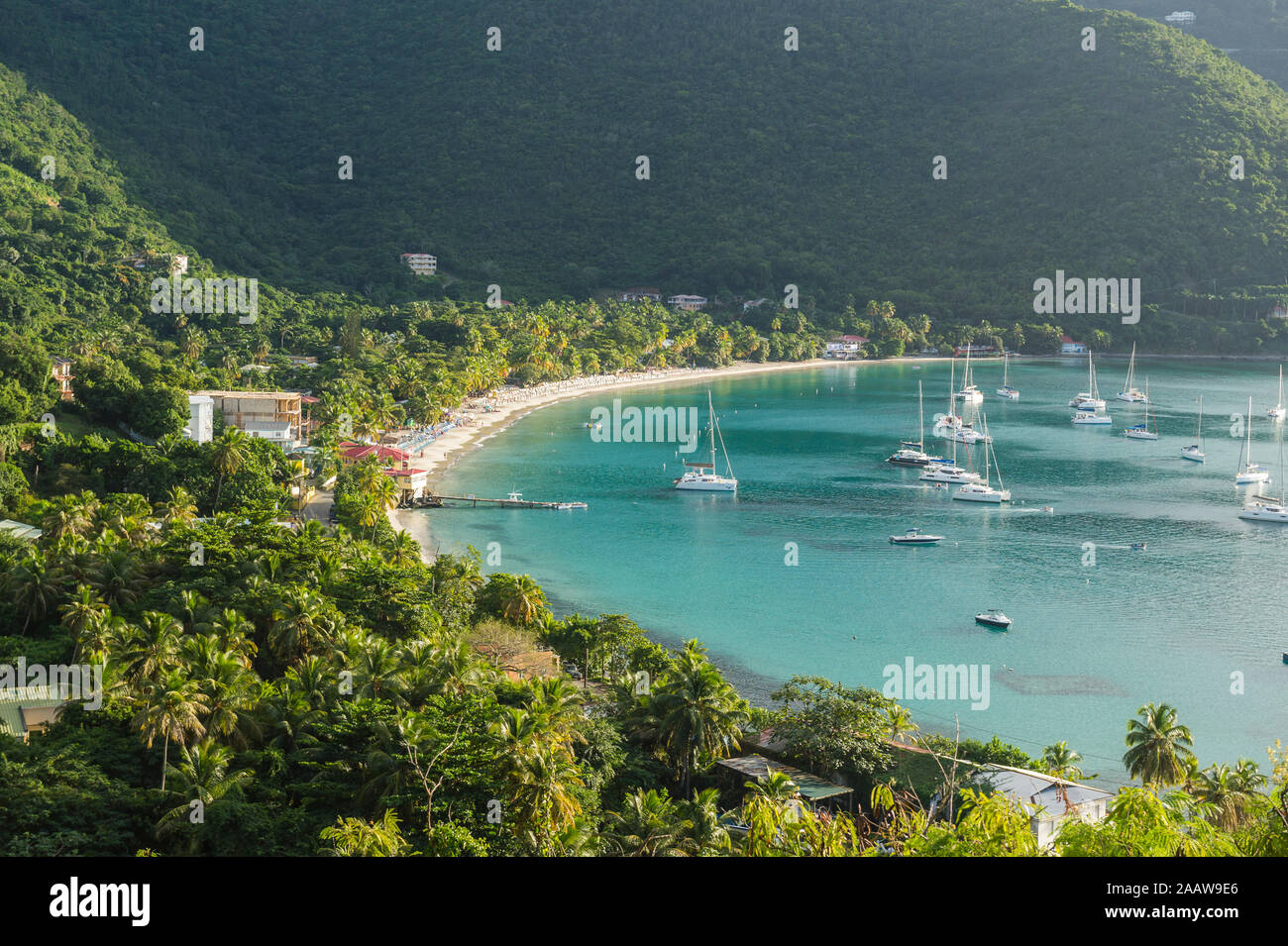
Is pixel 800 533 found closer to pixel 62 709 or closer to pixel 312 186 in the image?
pixel 62 709

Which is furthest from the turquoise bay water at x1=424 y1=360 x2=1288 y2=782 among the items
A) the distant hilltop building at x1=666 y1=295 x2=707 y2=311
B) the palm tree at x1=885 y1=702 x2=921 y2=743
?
the distant hilltop building at x1=666 y1=295 x2=707 y2=311

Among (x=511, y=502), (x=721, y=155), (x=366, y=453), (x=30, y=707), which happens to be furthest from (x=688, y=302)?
(x=30, y=707)

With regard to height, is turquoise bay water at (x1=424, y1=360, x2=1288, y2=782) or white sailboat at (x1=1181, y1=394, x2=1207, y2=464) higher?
white sailboat at (x1=1181, y1=394, x2=1207, y2=464)

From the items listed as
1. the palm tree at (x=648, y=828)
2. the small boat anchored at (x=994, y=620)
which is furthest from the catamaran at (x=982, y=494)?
the palm tree at (x=648, y=828)

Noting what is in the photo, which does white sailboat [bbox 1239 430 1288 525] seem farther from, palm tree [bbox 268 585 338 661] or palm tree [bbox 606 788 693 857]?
palm tree [bbox 268 585 338 661]

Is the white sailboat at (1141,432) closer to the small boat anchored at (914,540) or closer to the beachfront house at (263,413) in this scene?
the small boat anchored at (914,540)
